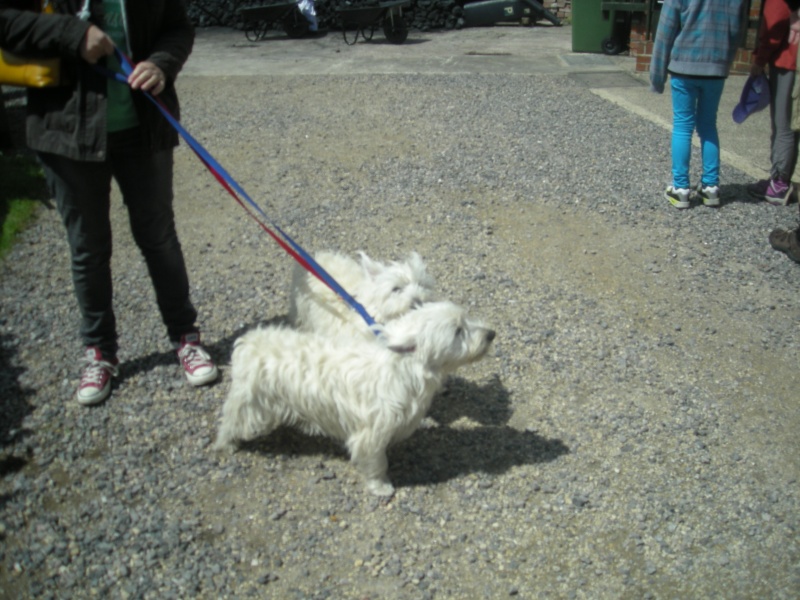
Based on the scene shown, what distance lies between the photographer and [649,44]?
11.0 m

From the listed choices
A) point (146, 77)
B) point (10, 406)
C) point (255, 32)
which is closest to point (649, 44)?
point (255, 32)

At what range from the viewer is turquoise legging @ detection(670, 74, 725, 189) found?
580 cm

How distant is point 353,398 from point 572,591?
3.74 feet

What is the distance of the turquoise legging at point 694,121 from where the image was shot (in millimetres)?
5801

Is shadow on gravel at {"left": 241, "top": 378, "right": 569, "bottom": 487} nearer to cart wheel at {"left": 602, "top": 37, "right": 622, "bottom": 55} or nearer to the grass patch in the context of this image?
the grass patch

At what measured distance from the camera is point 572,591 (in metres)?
2.76

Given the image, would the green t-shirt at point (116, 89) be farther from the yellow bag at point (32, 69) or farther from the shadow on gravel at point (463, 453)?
the shadow on gravel at point (463, 453)

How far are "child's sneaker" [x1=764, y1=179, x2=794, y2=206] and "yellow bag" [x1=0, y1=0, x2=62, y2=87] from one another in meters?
5.68

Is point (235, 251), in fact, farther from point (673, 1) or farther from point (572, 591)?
point (673, 1)

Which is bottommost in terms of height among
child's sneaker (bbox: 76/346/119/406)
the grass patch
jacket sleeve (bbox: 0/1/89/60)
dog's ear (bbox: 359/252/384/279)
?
child's sneaker (bbox: 76/346/119/406)

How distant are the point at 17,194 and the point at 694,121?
590 centimetres

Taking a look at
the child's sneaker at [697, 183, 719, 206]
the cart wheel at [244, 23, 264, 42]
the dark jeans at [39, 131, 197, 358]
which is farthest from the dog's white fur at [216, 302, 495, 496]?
the cart wheel at [244, 23, 264, 42]

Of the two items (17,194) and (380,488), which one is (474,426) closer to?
(380,488)

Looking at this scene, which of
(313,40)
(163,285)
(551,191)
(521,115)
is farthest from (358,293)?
(313,40)
